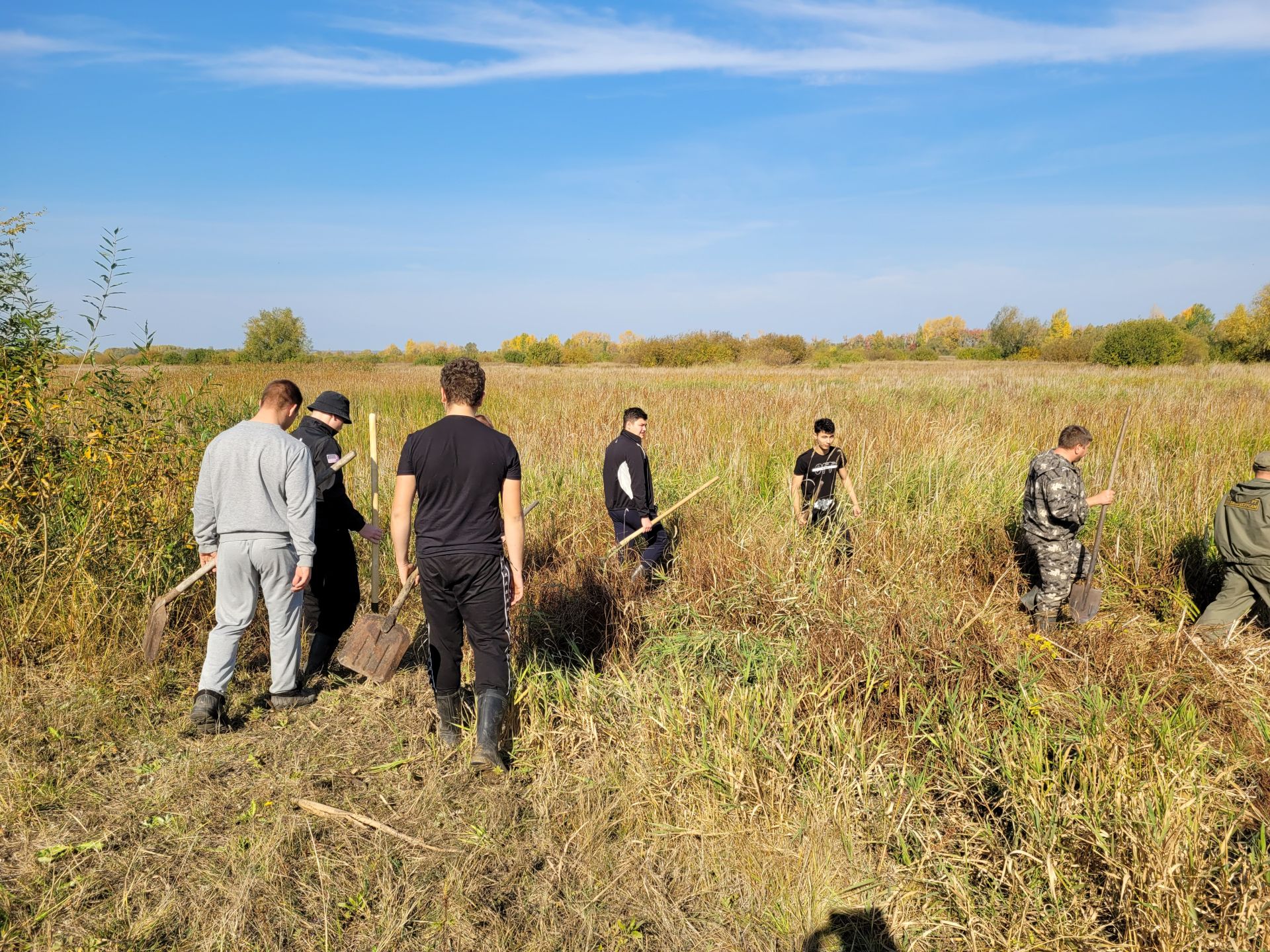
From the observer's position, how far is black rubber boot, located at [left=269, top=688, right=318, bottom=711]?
13.1 feet

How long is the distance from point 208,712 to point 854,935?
3.11 m

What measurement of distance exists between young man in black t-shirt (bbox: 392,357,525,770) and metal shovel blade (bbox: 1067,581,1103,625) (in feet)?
12.5

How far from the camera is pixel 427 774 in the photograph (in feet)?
11.1

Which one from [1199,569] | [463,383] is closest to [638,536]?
[463,383]

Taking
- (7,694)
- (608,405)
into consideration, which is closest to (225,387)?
(608,405)

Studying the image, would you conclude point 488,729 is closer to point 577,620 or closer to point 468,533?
point 468,533

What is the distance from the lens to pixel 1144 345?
33.8 m

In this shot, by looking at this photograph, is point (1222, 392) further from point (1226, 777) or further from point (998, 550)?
point (1226, 777)

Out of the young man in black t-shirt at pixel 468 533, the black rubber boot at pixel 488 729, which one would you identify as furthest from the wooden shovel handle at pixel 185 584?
the black rubber boot at pixel 488 729

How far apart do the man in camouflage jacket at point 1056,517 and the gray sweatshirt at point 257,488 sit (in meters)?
4.53

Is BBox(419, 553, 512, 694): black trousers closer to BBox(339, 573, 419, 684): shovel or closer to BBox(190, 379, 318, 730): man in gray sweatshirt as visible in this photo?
BBox(339, 573, 419, 684): shovel

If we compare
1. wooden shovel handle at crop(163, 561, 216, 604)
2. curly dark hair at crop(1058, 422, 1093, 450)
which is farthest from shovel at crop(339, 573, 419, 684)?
curly dark hair at crop(1058, 422, 1093, 450)

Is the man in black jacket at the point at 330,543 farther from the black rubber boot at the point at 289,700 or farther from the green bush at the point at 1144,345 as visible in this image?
the green bush at the point at 1144,345

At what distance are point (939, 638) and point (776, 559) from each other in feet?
4.05
